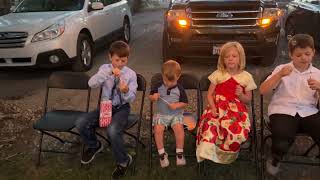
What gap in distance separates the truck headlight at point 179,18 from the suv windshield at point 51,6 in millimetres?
1913

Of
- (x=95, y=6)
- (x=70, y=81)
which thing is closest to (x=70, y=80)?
(x=70, y=81)

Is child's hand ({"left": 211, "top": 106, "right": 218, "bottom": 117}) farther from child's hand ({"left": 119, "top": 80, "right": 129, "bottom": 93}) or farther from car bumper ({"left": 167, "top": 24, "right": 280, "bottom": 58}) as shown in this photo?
car bumper ({"left": 167, "top": 24, "right": 280, "bottom": 58})

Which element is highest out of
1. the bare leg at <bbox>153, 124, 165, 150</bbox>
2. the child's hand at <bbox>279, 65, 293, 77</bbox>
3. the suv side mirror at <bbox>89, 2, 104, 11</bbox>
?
the suv side mirror at <bbox>89, 2, 104, 11</bbox>

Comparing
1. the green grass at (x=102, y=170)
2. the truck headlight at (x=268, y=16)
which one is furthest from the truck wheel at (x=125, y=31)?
the green grass at (x=102, y=170)

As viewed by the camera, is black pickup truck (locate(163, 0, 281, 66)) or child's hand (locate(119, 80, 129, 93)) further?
black pickup truck (locate(163, 0, 281, 66))

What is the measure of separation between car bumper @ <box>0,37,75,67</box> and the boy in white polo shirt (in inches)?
169

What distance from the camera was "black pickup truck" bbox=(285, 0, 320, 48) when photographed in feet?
29.8

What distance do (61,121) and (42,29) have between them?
335 centimetres

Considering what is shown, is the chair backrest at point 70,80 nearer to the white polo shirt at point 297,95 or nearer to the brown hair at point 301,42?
the white polo shirt at point 297,95

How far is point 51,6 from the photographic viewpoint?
8422 millimetres

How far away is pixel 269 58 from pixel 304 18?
2.35m

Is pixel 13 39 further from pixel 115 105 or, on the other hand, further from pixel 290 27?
pixel 290 27

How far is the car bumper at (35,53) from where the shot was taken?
738cm

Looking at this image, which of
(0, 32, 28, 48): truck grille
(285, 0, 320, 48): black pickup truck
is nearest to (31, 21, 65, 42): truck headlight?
(0, 32, 28, 48): truck grille
